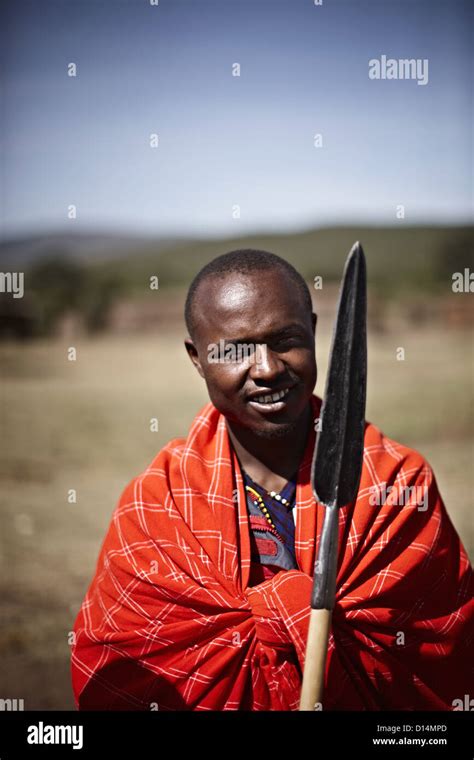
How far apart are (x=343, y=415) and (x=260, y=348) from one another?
31cm

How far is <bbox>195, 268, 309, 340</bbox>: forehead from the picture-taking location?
2.14 metres

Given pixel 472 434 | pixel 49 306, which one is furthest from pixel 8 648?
pixel 49 306

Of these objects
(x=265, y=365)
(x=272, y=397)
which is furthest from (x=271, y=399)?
(x=265, y=365)

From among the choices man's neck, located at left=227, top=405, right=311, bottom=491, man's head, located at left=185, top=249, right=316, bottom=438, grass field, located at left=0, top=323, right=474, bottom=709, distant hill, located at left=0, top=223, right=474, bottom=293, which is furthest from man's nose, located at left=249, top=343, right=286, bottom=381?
distant hill, located at left=0, top=223, right=474, bottom=293

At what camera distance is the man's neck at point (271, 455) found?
2.38 m

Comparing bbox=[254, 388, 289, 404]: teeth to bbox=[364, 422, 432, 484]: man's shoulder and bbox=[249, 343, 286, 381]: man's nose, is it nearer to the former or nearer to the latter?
bbox=[249, 343, 286, 381]: man's nose

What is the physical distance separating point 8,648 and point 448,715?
2.47 meters

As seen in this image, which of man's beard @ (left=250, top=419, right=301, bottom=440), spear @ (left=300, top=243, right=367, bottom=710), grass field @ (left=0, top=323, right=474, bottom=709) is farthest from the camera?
grass field @ (left=0, top=323, right=474, bottom=709)

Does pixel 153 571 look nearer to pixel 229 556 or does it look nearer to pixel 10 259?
pixel 229 556

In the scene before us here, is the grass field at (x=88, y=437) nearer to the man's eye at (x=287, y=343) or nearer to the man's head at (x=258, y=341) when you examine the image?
the man's head at (x=258, y=341)

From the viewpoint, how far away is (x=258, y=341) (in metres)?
2.16

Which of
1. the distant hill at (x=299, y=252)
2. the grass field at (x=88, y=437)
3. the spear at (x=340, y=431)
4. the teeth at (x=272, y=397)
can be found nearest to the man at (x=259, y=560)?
the teeth at (x=272, y=397)

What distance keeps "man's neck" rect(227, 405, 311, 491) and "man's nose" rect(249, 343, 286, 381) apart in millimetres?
292

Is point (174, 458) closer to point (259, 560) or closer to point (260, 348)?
point (259, 560)
